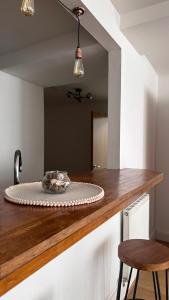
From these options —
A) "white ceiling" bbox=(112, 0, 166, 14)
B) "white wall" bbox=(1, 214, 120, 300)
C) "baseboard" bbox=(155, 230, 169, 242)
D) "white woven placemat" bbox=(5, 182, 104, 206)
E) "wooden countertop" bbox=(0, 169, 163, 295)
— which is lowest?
"baseboard" bbox=(155, 230, 169, 242)

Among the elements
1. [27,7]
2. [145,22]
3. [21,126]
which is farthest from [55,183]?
[21,126]

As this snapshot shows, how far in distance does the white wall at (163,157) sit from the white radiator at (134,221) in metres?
1.03

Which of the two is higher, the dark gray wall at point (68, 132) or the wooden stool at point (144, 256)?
the dark gray wall at point (68, 132)

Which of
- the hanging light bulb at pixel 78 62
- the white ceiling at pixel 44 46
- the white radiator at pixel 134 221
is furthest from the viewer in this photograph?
the white radiator at pixel 134 221

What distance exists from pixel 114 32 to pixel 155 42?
0.51 metres

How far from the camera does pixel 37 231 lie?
616 millimetres

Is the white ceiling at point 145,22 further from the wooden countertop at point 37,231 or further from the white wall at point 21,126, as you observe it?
the white wall at point 21,126

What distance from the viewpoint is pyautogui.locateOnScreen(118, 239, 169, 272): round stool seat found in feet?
4.33

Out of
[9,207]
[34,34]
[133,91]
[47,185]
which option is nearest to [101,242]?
[47,185]

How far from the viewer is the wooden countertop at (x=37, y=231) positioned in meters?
0.49

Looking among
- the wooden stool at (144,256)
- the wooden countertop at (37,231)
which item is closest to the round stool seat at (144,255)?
the wooden stool at (144,256)

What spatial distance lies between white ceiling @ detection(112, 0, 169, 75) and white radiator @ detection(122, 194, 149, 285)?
4.67 ft

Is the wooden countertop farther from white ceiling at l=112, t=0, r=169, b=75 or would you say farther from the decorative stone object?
white ceiling at l=112, t=0, r=169, b=75

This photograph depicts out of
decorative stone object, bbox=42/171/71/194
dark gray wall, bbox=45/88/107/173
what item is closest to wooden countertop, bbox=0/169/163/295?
decorative stone object, bbox=42/171/71/194
